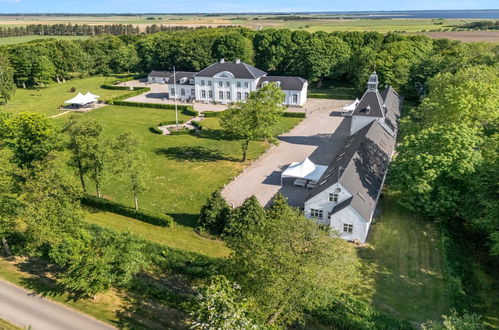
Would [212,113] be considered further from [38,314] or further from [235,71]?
[38,314]

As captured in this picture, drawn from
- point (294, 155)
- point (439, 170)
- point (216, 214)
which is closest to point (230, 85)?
point (294, 155)

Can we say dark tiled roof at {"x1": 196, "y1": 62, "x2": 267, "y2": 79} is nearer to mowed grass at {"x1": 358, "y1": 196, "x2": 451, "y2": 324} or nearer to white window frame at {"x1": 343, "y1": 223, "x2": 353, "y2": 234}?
mowed grass at {"x1": 358, "y1": 196, "x2": 451, "y2": 324}

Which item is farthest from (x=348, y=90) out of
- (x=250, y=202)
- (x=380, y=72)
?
(x=250, y=202)

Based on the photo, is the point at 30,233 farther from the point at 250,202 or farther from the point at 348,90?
the point at 348,90

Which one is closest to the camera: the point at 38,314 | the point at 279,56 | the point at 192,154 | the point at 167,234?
the point at 38,314

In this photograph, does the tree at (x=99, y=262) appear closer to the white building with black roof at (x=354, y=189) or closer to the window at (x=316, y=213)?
the white building with black roof at (x=354, y=189)

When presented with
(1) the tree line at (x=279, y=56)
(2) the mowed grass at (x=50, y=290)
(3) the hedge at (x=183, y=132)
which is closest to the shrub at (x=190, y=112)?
(3) the hedge at (x=183, y=132)

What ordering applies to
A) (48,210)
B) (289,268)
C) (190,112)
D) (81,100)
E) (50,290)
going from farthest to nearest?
(81,100)
(190,112)
(48,210)
(50,290)
(289,268)

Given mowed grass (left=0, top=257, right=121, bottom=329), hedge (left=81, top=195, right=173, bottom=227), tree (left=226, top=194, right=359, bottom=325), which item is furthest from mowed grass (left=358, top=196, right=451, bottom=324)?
hedge (left=81, top=195, right=173, bottom=227)
